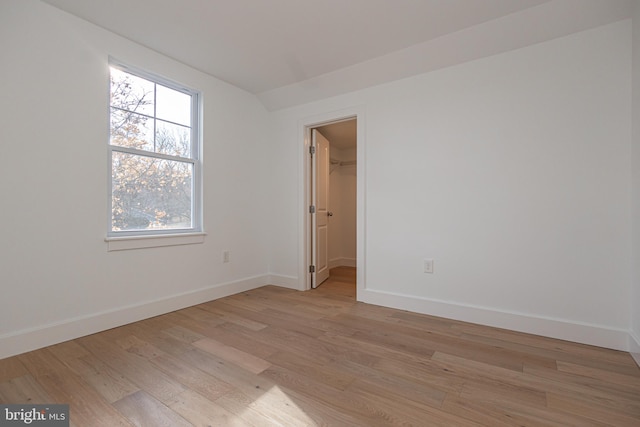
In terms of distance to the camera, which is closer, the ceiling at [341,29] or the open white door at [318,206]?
the ceiling at [341,29]

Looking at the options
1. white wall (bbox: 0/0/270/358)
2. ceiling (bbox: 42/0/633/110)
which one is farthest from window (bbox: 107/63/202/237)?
ceiling (bbox: 42/0/633/110)

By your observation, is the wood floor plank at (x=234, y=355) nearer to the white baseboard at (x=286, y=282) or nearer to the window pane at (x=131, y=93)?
the white baseboard at (x=286, y=282)

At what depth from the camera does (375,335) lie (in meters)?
2.31

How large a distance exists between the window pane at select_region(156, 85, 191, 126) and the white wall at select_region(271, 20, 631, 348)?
5.96 feet

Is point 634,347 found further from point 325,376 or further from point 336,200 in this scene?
point 336,200

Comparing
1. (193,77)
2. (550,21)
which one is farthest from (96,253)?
(550,21)

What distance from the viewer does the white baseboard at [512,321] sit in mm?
2107

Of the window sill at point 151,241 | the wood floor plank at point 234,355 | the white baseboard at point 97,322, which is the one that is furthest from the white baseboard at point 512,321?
the window sill at point 151,241

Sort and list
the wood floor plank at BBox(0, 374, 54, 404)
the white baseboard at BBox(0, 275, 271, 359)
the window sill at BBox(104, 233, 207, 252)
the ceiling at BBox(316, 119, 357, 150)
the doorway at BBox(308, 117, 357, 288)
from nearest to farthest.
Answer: the wood floor plank at BBox(0, 374, 54, 404) < the white baseboard at BBox(0, 275, 271, 359) < the window sill at BBox(104, 233, 207, 252) < the doorway at BBox(308, 117, 357, 288) < the ceiling at BBox(316, 119, 357, 150)

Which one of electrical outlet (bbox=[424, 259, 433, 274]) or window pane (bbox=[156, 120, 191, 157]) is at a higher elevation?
window pane (bbox=[156, 120, 191, 157])

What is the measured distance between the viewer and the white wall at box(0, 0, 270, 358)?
196cm

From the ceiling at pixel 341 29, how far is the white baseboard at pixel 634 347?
218 cm

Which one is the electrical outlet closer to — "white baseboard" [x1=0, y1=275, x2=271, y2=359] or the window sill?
"white baseboard" [x1=0, y1=275, x2=271, y2=359]

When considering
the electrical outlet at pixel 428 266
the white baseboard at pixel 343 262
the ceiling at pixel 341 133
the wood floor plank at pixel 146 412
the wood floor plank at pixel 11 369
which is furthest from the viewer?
the white baseboard at pixel 343 262
